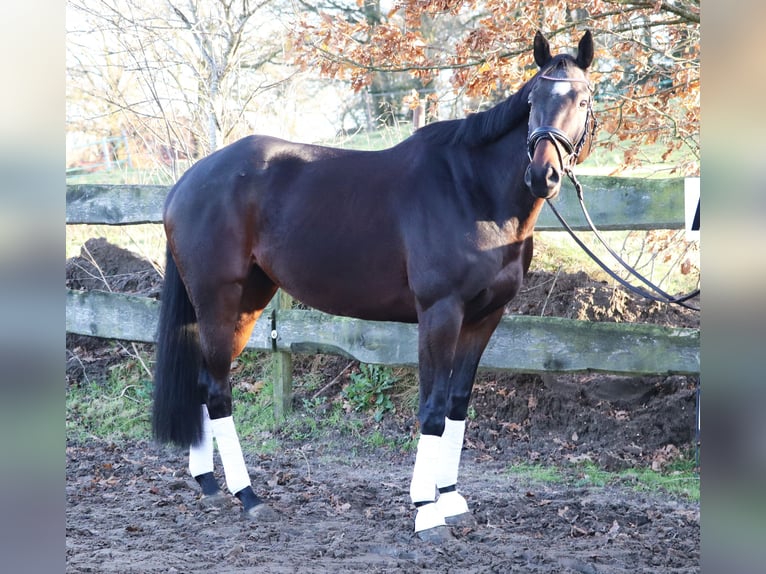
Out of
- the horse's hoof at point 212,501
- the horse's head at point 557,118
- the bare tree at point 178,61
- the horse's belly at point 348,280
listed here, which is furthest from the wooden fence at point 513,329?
the horse's hoof at point 212,501

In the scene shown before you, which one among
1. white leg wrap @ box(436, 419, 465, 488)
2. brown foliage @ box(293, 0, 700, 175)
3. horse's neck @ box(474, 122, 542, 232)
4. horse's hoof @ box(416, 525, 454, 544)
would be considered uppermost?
brown foliage @ box(293, 0, 700, 175)

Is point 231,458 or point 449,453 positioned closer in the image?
point 449,453

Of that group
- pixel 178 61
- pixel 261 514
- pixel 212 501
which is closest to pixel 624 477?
pixel 261 514

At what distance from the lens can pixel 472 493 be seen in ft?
14.6

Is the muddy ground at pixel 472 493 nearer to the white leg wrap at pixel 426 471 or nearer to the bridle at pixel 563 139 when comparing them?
Answer: the white leg wrap at pixel 426 471

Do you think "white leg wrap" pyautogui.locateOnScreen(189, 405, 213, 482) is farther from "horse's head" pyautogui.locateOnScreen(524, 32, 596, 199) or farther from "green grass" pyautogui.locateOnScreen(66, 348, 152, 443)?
Answer: "horse's head" pyautogui.locateOnScreen(524, 32, 596, 199)

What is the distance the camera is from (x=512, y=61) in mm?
5160

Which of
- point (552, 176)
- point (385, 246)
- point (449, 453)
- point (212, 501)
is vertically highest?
point (552, 176)

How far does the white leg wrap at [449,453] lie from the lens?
4020mm

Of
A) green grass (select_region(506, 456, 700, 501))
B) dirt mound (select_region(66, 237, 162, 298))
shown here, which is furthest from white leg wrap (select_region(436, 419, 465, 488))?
dirt mound (select_region(66, 237, 162, 298))

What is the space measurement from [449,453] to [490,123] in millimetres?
1760

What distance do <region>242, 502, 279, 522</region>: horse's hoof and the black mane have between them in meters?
2.17

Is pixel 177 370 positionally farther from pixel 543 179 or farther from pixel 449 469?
pixel 543 179

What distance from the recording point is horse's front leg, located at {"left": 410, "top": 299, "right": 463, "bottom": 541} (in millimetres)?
3664
